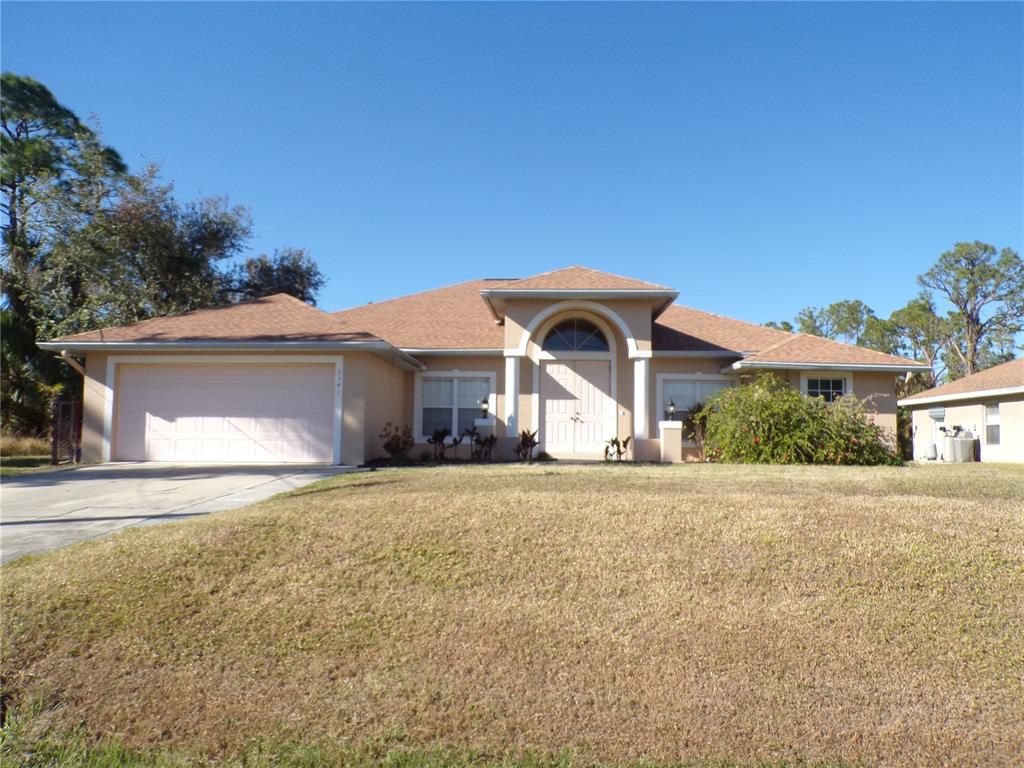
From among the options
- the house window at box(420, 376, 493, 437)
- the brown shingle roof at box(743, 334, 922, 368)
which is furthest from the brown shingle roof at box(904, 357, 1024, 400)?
the house window at box(420, 376, 493, 437)

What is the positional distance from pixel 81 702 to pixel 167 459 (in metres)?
12.2

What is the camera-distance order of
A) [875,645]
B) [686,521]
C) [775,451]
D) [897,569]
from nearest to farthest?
[875,645]
[897,569]
[686,521]
[775,451]

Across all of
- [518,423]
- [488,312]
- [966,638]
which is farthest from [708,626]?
[488,312]

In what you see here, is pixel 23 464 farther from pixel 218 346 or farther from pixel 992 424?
pixel 992 424

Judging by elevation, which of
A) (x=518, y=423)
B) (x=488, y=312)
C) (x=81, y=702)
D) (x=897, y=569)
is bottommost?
(x=81, y=702)

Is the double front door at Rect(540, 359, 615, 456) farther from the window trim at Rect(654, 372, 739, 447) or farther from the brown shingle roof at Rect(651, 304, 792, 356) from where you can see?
the brown shingle roof at Rect(651, 304, 792, 356)

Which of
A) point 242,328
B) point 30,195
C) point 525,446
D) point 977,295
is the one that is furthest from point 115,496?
point 977,295

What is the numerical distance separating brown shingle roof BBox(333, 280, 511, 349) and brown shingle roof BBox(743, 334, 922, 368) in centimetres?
670

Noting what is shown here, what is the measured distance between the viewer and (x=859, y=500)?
7.59 m

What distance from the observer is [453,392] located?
1842 cm

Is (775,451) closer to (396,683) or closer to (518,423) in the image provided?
(518,423)

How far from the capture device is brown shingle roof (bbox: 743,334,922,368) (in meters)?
17.4

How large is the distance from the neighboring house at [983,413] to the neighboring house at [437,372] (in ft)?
27.2

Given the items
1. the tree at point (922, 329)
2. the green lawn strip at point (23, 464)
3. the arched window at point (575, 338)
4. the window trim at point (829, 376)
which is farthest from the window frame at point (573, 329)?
the tree at point (922, 329)
